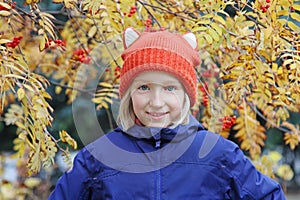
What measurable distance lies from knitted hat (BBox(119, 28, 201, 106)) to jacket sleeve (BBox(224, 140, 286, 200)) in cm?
27

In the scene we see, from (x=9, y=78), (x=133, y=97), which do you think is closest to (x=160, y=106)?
(x=133, y=97)

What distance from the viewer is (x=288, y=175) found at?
4.71 meters

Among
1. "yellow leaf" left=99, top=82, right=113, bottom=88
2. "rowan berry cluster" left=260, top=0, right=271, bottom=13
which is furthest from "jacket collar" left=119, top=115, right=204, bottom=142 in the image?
"yellow leaf" left=99, top=82, right=113, bottom=88

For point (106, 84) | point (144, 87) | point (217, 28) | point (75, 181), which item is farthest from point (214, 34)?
point (106, 84)

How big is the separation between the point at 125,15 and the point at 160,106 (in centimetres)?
72

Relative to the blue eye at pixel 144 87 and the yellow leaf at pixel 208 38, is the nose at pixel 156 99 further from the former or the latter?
the yellow leaf at pixel 208 38

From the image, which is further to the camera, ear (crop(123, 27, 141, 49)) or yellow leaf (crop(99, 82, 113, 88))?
yellow leaf (crop(99, 82, 113, 88))

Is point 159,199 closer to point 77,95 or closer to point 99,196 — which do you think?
point 99,196

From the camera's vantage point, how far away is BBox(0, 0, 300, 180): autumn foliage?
94.0 inches

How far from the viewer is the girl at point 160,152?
234 centimetres

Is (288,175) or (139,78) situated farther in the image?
(288,175)

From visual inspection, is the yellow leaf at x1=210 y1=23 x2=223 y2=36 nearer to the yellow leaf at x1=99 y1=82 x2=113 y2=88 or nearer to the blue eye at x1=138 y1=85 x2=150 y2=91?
the blue eye at x1=138 y1=85 x2=150 y2=91

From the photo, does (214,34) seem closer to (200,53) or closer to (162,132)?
(162,132)

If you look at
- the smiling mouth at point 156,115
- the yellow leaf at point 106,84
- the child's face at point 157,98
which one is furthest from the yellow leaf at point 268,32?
the yellow leaf at point 106,84
